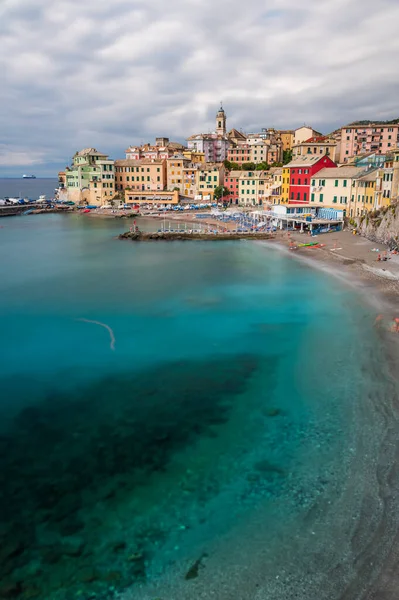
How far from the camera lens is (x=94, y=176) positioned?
109875 millimetres

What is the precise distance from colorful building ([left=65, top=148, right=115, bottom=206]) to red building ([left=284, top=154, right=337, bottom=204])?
52.7 metres

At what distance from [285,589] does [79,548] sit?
5108 millimetres

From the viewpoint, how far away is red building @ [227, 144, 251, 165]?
107750 mm

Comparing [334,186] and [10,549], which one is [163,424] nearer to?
[10,549]

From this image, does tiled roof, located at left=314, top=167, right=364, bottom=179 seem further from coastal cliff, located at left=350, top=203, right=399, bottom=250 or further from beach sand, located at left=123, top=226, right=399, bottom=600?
beach sand, located at left=123, top=226, right=399, bottom=600

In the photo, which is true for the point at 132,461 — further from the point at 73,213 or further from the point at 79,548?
the point at 73,213

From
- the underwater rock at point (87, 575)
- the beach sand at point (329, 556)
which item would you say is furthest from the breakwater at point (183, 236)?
the underwater rock at point (87, 575)

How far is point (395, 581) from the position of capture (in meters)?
10.3

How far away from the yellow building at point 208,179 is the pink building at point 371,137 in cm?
2598

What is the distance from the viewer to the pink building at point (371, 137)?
8706cm

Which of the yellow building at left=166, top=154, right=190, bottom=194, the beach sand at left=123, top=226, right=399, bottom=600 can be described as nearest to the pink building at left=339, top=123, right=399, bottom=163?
the yellow building at left=166, top=154, right=190, bottom=194

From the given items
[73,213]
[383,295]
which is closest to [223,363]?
[383,295]

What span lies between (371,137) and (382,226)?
1875 inches

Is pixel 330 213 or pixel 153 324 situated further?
pixel 330 213
